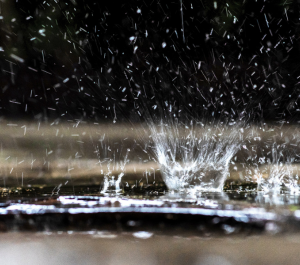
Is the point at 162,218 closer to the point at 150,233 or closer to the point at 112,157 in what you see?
the point at 150,233

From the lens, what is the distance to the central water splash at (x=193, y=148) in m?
3.51

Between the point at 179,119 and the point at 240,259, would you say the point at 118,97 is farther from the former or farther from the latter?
the point at 240,259

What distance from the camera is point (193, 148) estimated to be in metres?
4.05

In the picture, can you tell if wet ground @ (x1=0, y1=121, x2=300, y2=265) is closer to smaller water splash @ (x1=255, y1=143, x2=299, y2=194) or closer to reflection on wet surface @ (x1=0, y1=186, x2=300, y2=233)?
reflection on wet surface @ (x1=0, y1=186, x2=300, y2=233)

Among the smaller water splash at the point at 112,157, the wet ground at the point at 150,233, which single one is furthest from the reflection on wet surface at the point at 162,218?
the smaller water splash at the point at 112,157

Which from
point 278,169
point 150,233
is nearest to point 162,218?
point 150,233

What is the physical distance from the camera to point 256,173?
3.45 m

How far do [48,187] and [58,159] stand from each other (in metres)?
0.68

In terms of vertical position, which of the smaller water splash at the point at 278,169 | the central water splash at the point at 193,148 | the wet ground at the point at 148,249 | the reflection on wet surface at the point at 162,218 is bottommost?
the wet ground at the point at 148,249

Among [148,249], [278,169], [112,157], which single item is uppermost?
[112,157]

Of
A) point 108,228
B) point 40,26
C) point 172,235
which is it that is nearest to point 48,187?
point 40,26

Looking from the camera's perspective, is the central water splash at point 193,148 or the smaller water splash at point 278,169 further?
the central water splash at point 193,148

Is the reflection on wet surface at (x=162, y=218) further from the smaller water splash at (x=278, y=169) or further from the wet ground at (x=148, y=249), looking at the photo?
the smaller water splash at (x=278, y=169)

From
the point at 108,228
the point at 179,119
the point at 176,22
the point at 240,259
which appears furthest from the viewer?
the point at 179,119
